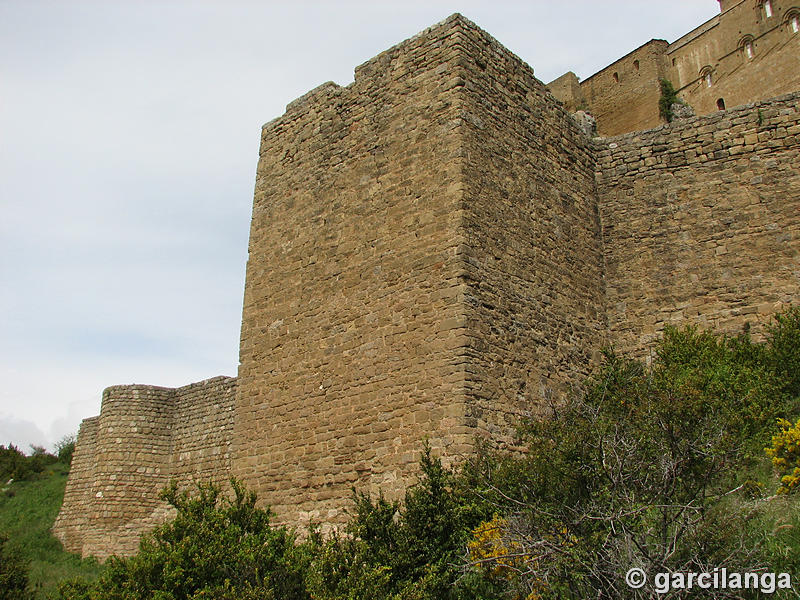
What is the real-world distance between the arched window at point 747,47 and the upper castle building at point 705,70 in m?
0.03

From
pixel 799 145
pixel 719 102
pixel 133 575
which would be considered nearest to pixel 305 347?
pixel 133 575

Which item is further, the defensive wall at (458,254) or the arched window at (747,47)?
the arched window at (747,47)

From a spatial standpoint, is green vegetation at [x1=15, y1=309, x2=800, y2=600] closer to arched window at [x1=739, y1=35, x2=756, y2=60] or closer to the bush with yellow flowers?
the bush with yellow flowers

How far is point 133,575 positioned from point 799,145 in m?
10.4

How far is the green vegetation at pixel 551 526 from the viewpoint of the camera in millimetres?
5004

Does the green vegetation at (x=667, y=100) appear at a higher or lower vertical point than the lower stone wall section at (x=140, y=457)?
higher

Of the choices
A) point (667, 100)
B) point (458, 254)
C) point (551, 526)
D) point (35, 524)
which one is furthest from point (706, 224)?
point (667, 100)

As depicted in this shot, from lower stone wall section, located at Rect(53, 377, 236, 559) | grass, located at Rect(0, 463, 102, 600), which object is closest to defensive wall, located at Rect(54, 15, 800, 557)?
lower stone wall section, located at Rect(53, 377, 236, 559)

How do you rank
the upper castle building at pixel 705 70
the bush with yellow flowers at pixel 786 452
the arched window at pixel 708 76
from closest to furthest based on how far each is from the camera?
the bush with yellow flowers at pixel 786 452 → the upper castle building at pixel 705 70 → the arched window at pixel 708 76

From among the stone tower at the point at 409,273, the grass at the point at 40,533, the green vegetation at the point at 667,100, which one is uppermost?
the green vegetation at the point at 667,100

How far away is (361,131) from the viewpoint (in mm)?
10242

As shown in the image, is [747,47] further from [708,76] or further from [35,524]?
[35,524]

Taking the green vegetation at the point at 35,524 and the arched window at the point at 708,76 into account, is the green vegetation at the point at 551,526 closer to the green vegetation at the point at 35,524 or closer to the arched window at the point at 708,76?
the green vegetation at the point at 35,524

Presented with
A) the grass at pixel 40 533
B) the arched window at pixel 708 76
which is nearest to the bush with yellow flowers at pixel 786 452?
the grass at pixel 40 533
